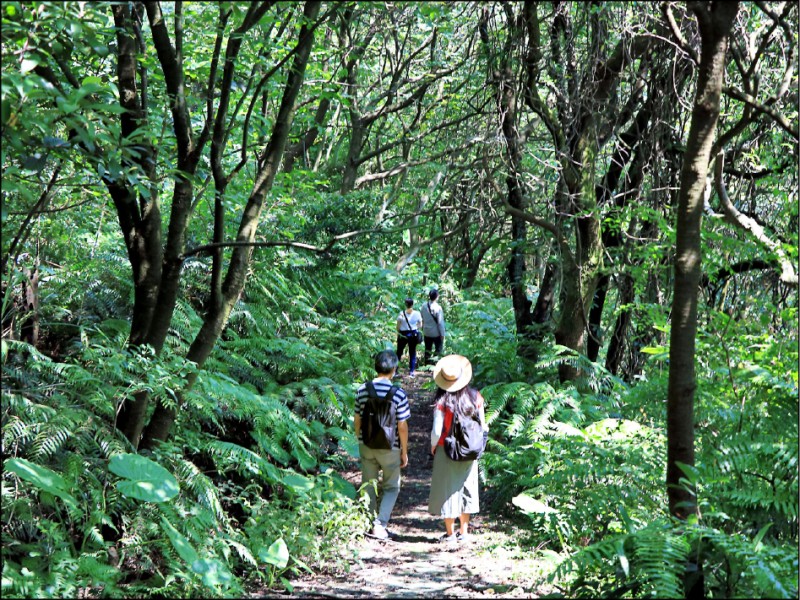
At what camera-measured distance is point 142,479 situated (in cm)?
584

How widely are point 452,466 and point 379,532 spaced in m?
0.95

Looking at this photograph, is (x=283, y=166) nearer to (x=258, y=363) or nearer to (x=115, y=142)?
(x=258, y=363)

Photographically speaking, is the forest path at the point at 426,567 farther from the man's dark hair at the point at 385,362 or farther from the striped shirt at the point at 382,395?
the man's dark hair at the point at 385,362

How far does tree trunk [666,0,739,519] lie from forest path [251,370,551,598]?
175cm

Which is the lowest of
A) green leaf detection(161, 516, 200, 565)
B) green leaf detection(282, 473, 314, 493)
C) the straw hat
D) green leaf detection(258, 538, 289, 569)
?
green leaf detection(258, 538, 289, 569)

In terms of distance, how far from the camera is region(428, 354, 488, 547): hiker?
787cm

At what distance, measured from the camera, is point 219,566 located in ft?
19.2

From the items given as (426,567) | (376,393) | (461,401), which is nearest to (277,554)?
(426,567)

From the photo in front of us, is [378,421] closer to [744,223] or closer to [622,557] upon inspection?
[622,557]

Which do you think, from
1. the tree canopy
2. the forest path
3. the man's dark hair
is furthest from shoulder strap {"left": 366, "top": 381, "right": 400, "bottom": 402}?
the forest path

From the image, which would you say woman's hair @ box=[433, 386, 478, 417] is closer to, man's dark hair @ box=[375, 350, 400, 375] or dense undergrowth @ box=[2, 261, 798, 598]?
man's dark hair @ box=[375, 350, 400, 375]

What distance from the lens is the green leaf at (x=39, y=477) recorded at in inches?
209

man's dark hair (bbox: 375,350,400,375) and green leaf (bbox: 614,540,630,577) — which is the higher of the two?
man's dark hair (bbox: 375,350,400,375)

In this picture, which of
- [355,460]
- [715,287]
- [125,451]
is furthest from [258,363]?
[715,287]
